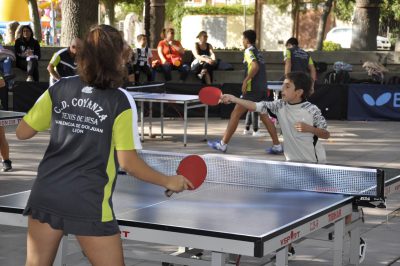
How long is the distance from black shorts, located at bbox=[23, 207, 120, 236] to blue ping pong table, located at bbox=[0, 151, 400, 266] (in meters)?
0.41

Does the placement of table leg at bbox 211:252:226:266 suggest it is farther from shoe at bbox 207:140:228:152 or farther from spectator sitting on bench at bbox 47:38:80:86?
spectator sitting on bench at bbox 47:38:80:86

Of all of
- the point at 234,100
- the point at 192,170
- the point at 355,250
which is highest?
the point at 234,100

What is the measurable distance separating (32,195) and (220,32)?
60.2m

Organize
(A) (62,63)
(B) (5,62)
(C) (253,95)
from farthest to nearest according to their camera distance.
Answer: (B) (5,62) → (A) (62,63) → (C) (253,95)

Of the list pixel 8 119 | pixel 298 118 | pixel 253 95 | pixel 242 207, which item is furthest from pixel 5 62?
pixel 242 207

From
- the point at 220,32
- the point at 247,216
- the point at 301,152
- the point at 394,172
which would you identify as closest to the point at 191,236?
the point at 247,216

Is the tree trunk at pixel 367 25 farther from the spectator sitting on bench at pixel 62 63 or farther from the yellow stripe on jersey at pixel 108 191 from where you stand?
the yellow stripe on jersey at pixel 108 191

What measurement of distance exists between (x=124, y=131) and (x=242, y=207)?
1313 millimetres

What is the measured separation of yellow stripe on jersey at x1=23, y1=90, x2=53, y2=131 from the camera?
184 inches

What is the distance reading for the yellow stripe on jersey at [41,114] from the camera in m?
4.68

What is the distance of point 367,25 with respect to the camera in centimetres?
2605


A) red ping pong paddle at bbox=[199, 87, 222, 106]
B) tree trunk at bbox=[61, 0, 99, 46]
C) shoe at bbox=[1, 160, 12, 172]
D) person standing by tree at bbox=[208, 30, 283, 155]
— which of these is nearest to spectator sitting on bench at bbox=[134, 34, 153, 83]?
tree trunk at bbox=[61, 0, 99, 46]

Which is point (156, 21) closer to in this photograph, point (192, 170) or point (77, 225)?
point (192, 170)

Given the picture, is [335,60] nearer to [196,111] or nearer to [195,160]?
[196,111]
